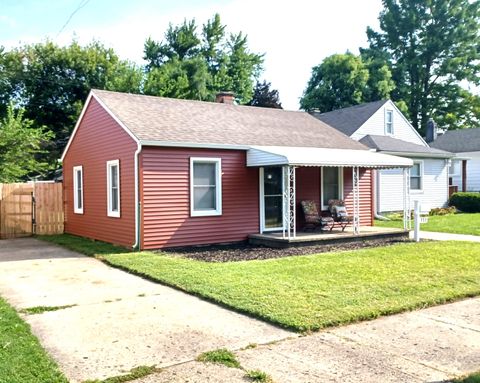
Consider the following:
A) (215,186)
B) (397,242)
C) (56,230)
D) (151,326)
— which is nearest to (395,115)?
(397,242)

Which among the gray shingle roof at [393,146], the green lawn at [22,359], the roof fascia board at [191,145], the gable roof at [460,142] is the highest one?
the gable roof at [460,142]

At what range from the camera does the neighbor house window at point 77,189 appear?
A: 51.8ft

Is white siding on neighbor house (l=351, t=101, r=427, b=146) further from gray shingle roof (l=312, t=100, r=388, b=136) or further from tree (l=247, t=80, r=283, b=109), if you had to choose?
tree (l=247, t=80, r=283, b=109)

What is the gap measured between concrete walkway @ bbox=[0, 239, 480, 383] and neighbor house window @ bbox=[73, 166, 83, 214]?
8725mm

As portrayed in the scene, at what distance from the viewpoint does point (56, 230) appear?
17.1 metres

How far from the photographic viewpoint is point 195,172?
12375mm

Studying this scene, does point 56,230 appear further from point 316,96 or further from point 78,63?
point 316,96

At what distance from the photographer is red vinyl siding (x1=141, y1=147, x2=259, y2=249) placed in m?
11.6

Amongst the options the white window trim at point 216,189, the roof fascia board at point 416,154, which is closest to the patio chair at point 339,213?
the white window trim at point 216,189

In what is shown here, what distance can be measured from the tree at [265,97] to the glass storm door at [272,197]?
24863 millimetres

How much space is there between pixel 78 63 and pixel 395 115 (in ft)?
65.4

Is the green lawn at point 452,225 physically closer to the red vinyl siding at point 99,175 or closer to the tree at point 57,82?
the red vinyl siding at point 99,175

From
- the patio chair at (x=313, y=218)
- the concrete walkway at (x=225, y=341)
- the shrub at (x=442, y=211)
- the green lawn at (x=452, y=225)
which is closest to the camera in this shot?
the concrete walkway at (x=225, y=341)

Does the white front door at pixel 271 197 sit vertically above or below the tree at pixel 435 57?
below
